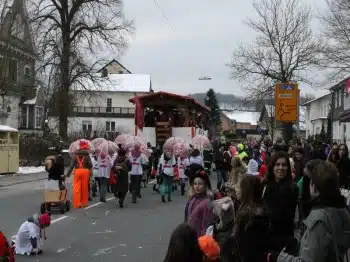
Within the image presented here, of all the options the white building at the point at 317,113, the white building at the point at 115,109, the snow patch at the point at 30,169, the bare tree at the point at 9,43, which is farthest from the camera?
the white building at the point at 115,109

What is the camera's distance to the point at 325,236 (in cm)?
361

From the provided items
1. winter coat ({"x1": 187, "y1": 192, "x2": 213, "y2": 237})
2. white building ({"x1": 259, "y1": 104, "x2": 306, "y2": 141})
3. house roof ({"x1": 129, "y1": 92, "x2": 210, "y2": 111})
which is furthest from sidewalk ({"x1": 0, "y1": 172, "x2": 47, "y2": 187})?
white building ({"x1": 259, "y1": 104, "x2": 306, "y2": 141})

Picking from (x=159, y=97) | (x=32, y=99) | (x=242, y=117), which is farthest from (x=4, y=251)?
(x=242, y=117)

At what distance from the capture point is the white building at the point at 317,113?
7053 cm

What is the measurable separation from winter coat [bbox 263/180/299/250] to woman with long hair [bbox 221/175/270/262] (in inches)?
11.0

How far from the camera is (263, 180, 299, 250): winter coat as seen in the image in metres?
5.20

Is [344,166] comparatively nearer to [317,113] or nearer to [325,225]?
[325,225]

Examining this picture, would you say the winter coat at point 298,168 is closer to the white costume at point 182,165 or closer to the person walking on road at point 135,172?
the person walking on road at point 135,172

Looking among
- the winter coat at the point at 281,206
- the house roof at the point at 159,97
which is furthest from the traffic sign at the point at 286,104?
the winter coat at the point at 281,206

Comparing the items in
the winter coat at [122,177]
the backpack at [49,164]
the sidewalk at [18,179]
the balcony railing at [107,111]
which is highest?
the balcony railing at [107,111]

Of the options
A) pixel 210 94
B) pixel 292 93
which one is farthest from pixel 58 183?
pixel 210 94

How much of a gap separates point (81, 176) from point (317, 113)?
2631 inches

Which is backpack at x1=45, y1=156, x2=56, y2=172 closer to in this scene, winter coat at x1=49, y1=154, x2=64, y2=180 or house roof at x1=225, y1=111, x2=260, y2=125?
winter coat at x1=49, y1=154, x2=64, y2=180

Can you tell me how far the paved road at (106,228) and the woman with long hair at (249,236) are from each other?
439cm
